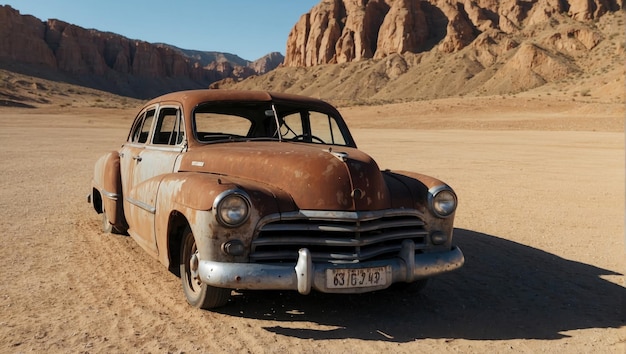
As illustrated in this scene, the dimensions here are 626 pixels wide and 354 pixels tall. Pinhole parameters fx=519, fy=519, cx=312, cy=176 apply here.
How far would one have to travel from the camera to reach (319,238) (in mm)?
3746

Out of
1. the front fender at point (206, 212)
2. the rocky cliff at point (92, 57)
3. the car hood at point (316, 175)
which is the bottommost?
the front fender at point (206, 212)

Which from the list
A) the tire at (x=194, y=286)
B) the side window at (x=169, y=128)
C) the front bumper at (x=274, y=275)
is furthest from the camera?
the side window at (x=169, y=128)

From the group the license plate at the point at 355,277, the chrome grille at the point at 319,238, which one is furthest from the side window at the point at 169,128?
the license plate at the point at 355,277

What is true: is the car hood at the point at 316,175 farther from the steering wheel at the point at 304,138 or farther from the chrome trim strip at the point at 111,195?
the chrome trim strip at the point at 111,195

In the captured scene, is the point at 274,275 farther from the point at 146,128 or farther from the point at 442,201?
the point at 146,128

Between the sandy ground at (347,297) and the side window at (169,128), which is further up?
the side window at (169,128)

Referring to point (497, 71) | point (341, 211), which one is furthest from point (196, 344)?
point (497, 71)

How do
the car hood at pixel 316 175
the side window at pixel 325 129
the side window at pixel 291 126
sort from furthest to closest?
the side window at pixel 325 129, the side window at pixel 291 126, the car hood at pixel 316 175

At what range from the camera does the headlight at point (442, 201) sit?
4285mm

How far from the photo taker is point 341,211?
3.76 metres

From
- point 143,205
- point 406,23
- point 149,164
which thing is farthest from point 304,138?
point 406,23

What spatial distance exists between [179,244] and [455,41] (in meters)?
106

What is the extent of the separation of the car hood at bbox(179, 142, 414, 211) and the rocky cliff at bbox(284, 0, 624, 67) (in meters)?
101

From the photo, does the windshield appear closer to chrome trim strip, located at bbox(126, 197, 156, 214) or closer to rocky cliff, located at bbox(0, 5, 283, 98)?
chrome trim strip, located at bbox(126, 197, 156, 214)
